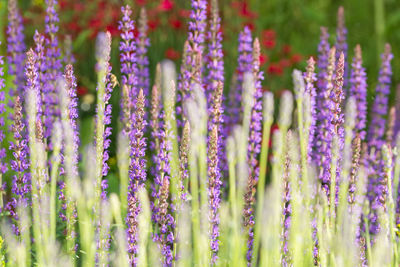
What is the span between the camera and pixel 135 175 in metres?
3.07

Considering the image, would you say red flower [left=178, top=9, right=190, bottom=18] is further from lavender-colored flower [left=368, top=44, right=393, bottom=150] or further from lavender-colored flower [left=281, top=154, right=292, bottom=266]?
lavender-colored flower [left=281, top=154, right=292, bottom=266]

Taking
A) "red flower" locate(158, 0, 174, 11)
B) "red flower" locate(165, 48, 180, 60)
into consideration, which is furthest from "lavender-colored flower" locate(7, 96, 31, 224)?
"red flower" locate(158, 0, 174, 11)

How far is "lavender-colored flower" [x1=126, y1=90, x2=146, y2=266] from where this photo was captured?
9.25ft

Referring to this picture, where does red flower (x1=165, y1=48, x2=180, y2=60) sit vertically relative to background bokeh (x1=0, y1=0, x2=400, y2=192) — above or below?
below

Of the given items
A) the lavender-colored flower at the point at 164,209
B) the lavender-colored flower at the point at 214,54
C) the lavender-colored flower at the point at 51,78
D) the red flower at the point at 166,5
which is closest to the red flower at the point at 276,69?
the red flower at the point at 166,5

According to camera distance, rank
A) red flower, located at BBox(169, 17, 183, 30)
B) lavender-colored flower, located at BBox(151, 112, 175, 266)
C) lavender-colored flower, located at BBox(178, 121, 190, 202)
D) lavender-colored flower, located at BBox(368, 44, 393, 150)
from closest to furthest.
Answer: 1. lavender-colored flower, located at BBox(178, 121, 190, 202)
2. lavender-colored flower, located at BBox(151, 112, 175, 266)
3. lavender-colored flower, located at BBox(368, 44, 393, 150)
4. red flower, located at BBox(169, 17, 183, 30)

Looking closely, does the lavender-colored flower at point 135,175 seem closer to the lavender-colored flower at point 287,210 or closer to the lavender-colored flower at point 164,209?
the lavender-colored flower at point 164,209

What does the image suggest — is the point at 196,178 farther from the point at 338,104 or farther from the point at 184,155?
the point at 338,104

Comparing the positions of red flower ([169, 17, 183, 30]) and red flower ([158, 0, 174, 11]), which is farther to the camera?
red flower ([169, 17, 183, 30])

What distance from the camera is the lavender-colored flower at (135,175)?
2.82 m

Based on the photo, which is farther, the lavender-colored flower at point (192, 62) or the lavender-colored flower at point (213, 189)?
the lavender-colored flower at point (192, 62)

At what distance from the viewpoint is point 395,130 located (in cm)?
463

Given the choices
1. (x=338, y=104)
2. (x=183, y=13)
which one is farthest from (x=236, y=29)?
(x=338, y=104)

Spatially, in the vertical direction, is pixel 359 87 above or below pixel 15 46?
below
